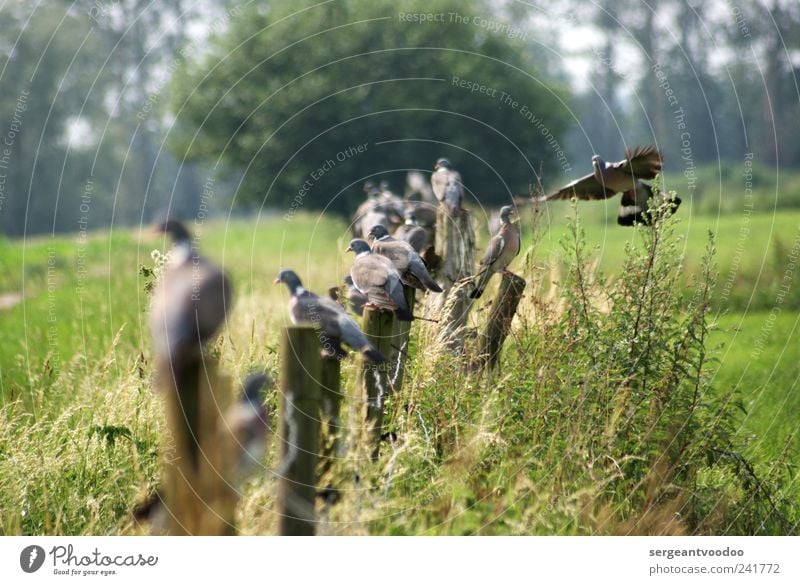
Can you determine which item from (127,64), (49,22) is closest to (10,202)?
(49,22)

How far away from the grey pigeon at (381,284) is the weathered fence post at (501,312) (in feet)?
3.19

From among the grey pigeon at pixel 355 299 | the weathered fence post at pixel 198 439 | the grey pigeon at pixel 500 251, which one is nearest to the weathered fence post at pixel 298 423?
the weathered fence post at pixel 198 439

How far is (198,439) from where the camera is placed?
4109 millimetres

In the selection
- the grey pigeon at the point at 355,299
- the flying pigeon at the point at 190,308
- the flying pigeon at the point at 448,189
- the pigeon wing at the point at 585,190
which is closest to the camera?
the flying pigeon at the point at 190,308

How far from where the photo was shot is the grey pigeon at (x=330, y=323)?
5652mm

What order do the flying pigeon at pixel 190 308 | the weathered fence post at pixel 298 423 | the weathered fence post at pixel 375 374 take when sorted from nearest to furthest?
the flying pigeon at pixel 190 308, the weathered fence post at pixel 298 423, the weathered fence post at pixel 375 374

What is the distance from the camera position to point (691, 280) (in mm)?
6418

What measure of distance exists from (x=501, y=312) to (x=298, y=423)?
9.38ft

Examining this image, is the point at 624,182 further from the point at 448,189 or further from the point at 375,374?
the point at 375,374

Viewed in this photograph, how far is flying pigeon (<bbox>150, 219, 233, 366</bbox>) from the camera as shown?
3.91 metres

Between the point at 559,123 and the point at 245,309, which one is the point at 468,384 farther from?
the point at 559,123

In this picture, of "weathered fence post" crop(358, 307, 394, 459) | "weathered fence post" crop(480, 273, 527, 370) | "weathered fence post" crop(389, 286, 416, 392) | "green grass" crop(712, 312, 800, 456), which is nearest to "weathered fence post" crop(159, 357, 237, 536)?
"weathered fence post" crop(358, 307, 394, 459)

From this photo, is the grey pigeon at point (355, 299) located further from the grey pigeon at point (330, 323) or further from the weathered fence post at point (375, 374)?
the grey pigeon at point (330, 323)
